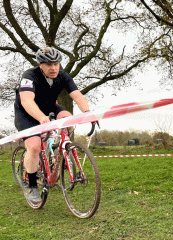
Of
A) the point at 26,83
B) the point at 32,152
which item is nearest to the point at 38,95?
the point at 26,83

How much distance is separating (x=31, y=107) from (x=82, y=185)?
1.19m

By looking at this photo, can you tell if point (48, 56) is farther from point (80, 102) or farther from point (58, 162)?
point (58, 162)

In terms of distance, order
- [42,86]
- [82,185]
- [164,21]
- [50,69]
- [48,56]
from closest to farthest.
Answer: [82,185]
[48,56]
[50,69]
[42,86]
[164,21]

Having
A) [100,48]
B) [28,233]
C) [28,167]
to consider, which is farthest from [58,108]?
[100,48]

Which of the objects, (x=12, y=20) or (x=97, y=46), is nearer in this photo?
(x=12, y=20)

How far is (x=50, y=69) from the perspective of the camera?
4.09 m

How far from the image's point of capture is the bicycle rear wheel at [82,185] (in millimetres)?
3545

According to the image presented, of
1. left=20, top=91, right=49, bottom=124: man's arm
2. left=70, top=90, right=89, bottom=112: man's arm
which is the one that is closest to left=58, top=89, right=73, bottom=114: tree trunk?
left=70, top=90, right=89, bottom=112: man's arm

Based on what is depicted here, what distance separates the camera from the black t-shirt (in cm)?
404

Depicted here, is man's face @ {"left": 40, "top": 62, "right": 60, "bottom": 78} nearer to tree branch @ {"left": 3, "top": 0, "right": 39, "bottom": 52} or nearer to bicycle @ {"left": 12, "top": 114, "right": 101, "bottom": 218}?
bicycle @ {"left": 12, "top": 114, "right": 101, "bottom": 218}

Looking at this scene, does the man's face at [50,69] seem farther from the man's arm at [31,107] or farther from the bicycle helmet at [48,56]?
the man's arm at [31,107]

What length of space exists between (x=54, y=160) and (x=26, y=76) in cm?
128

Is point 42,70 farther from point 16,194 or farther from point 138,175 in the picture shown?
point 138,175

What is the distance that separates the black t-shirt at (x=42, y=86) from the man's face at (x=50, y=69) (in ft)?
0.33
